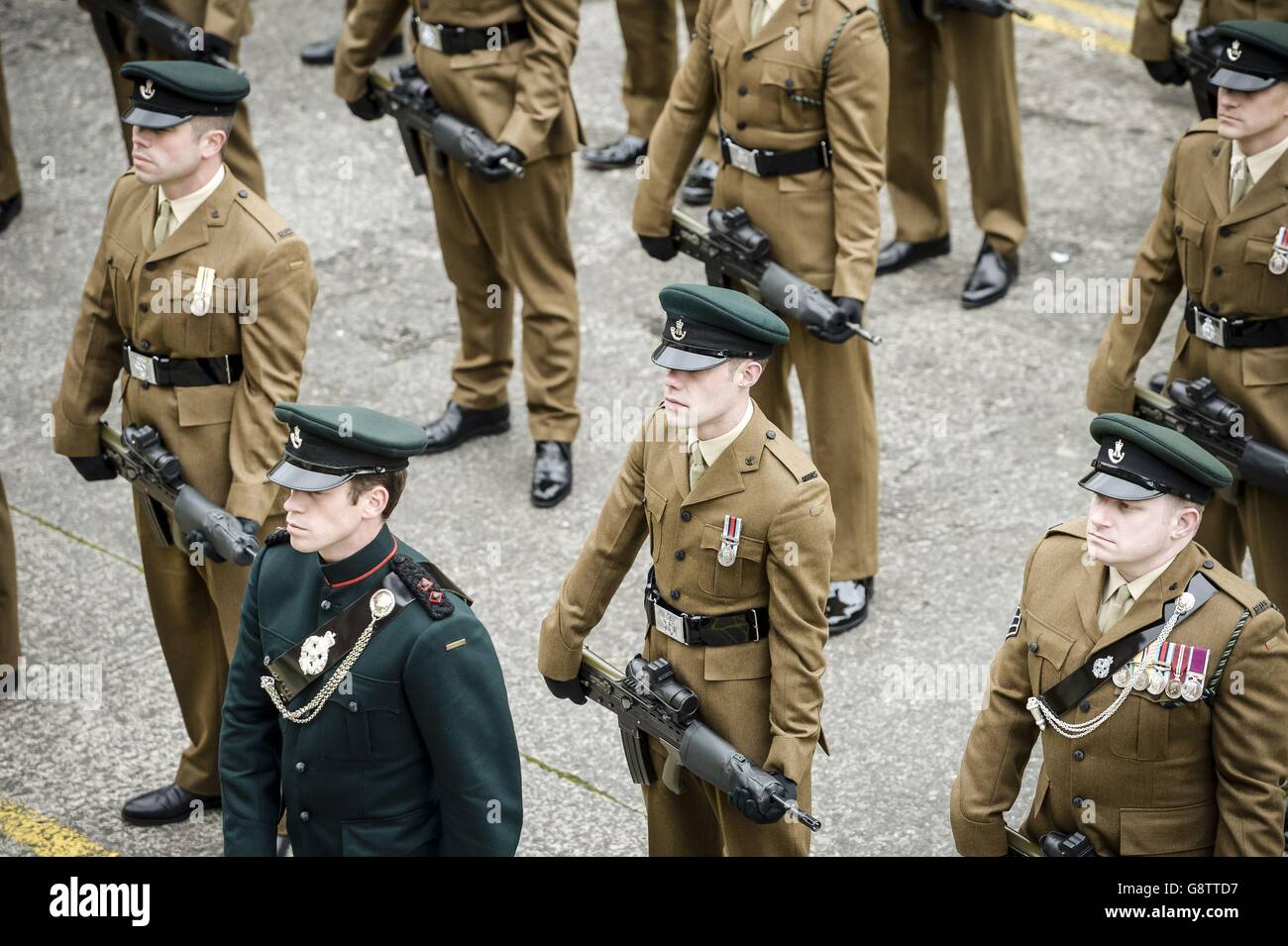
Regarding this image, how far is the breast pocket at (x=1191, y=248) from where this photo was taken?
544 cm

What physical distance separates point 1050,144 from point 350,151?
12.1ft

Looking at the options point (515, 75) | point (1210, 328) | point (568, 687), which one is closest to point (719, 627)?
point (568, 687)

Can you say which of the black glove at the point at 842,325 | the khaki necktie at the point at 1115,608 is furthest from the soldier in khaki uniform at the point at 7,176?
the khaki necktie at the point at 1115,608

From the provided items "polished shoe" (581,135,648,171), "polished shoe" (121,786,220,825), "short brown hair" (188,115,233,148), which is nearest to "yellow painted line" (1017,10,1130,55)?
"polished shoe" (581,135,648,171)

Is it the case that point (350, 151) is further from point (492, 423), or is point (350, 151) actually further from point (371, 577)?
point (371, 577)

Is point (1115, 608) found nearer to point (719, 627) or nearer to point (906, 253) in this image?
point (719, 627)

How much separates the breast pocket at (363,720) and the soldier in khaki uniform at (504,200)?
3167mm

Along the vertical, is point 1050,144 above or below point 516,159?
below

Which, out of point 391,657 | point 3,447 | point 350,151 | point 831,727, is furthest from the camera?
point 350,151

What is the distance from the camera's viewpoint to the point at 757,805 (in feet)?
14.1

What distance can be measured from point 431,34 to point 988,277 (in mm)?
2866

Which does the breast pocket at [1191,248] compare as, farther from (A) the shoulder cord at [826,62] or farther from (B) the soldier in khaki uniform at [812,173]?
(A) the shoulder cord at [826,62]

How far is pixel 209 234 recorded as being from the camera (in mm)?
5340

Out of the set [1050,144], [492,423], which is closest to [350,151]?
[492,423]
